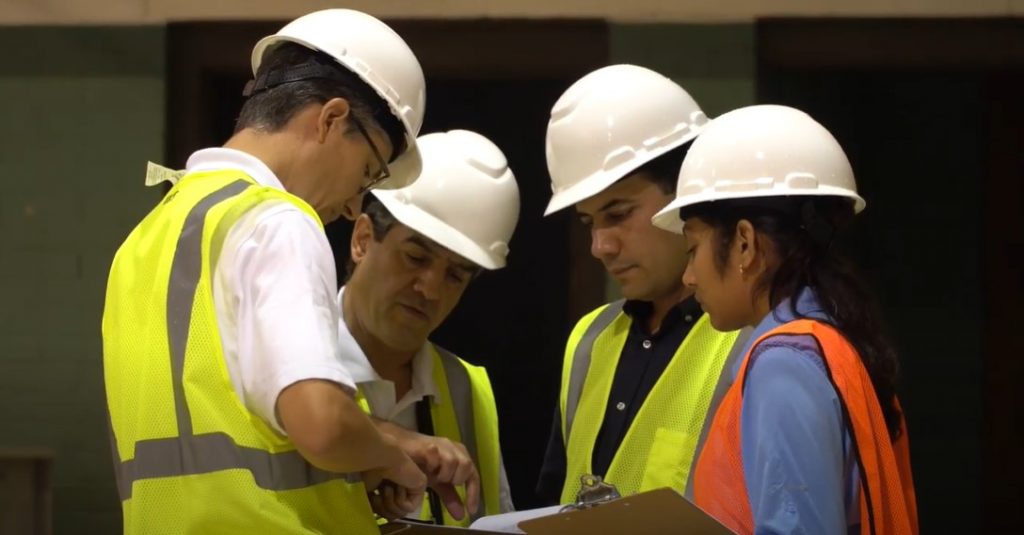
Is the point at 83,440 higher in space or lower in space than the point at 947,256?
lower

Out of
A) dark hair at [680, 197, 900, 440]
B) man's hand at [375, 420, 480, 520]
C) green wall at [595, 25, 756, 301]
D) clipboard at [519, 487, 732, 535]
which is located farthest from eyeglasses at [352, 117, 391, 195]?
green wall at [595, 25, 756, 301]

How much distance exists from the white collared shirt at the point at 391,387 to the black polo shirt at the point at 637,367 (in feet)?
1.23

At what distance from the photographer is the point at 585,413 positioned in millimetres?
3223

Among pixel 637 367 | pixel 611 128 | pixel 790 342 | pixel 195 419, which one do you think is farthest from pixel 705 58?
pixel 195 419

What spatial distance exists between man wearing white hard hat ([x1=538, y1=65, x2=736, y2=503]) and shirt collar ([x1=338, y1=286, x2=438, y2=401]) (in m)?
0.32

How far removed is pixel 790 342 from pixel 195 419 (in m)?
0.89

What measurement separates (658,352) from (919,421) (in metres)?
3.20

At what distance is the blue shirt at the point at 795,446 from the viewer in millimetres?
2129

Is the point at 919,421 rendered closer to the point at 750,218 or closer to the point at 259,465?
the point at 750,218

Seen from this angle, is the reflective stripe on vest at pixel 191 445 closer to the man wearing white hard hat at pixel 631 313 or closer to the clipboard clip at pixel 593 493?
the clipboard clip at pixel 593 493

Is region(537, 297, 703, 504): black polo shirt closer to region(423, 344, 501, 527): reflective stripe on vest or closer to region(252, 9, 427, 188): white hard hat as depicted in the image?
region(423, 344, 501, 527): reflective stripe on vest

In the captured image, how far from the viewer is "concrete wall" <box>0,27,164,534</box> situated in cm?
462

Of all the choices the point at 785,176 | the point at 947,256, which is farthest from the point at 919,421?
the point at 785,176

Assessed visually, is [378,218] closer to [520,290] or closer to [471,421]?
[471,421]
